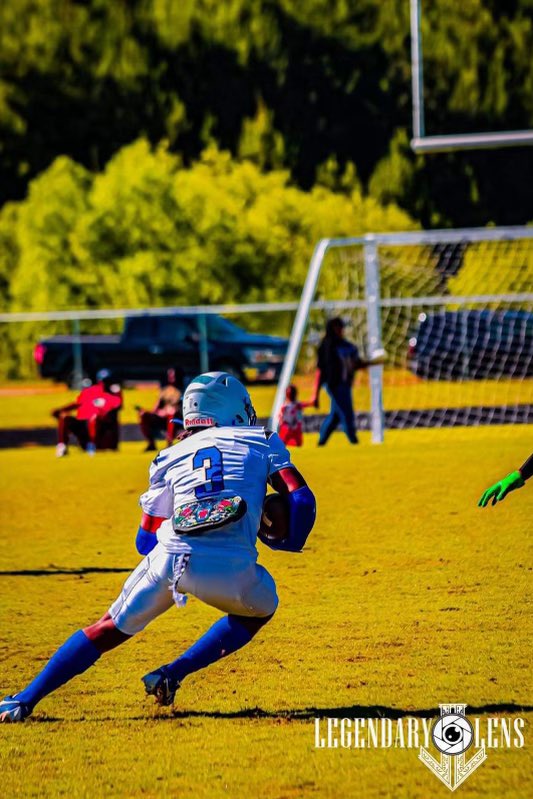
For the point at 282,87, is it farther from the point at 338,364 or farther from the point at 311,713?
the point at 311,713

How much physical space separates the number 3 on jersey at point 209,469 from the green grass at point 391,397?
65.6 feet

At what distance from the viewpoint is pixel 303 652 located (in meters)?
7.31

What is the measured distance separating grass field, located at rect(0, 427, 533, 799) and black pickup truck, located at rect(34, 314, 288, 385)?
14296mm

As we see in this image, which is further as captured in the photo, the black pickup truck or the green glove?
the black pickup truck

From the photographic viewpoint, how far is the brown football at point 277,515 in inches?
222

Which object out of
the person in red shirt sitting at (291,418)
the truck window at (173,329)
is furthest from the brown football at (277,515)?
the truck window at (173,329)

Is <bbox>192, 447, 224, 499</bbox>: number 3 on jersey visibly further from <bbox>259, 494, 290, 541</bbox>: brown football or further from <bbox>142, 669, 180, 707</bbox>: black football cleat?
<bbox>142, 669, 180, 707</bbox>: black football cleat

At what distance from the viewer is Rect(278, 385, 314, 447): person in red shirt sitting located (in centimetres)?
1852

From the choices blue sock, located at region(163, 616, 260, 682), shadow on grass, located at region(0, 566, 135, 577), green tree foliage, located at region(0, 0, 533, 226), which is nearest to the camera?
blue sock, located at region(163, 616, 260, 682)

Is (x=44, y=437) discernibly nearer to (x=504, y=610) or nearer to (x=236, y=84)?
(x=504, y=610)

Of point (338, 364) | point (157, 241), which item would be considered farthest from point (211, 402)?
point (157, 241)

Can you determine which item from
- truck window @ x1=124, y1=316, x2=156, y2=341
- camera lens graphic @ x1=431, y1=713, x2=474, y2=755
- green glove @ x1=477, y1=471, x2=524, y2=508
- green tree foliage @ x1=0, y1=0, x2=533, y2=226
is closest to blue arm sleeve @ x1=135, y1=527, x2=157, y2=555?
camera lens graphic @ x1=431, y1=713, x2=474, y2=755

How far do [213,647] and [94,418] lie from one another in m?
13.8

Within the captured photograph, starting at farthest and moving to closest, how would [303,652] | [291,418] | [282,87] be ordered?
[282,87] < [291,418] < [303,652]
